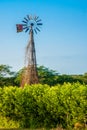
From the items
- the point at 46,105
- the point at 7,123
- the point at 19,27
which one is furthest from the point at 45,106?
the point at 19,27

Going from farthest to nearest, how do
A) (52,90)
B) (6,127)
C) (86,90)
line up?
1. (6,127)
2. (52,90)
3. (86,90)

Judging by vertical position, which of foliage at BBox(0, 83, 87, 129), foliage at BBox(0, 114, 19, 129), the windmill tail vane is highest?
the windmill tail vane

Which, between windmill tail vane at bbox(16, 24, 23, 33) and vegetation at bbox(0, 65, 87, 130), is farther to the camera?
windmill tail vane at bbox(16, 24, 23, 33)

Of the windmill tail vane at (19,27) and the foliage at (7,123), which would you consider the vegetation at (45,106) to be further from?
the windmill tail vane at (19,27)

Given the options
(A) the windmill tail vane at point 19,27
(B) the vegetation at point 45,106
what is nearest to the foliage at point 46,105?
(B) the vegetation at point 45,106

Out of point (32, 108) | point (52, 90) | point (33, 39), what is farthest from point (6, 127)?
point (33, 39)

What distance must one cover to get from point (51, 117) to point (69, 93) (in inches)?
140

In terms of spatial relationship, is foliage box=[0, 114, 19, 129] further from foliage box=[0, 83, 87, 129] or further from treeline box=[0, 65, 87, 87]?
treeline box=[0, 65, 87, 87]

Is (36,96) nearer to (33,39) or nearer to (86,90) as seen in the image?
(86,90)

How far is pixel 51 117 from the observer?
40125mm

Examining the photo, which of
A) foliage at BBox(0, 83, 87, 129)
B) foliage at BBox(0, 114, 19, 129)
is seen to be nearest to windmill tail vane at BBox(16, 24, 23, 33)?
foliage at BBox(0, 83, 87, 129)

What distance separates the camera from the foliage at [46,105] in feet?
123

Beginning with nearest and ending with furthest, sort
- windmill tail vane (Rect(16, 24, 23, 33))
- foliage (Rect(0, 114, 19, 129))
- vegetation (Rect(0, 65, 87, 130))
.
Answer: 1. vegetation (Rect(0, 65, 87, 130))
2. foliage (Rect(0, 114, 19, 129))
3. windmill tail vane (Rect(16, 24, 23, 33))

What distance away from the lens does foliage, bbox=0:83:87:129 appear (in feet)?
123
